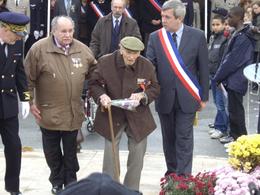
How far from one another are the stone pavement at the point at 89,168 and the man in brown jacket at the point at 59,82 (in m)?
0.66

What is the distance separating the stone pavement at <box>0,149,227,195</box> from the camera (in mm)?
6824

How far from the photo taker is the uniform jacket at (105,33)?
9.47 meters

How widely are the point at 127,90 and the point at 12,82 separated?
106cm

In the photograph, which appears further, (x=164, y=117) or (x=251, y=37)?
(x=251, y=37)

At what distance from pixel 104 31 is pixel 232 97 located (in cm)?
228

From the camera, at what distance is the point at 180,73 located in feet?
21.4

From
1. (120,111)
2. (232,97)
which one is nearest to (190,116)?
(120,111)

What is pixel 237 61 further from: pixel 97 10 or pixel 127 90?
pixel 97 10

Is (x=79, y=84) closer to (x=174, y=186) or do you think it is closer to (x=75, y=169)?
(x=75, y=169)

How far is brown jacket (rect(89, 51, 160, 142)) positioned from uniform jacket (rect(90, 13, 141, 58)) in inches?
131

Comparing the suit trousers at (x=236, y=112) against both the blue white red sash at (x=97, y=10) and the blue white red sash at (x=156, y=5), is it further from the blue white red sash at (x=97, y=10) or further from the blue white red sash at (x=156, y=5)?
the blue white red sash at (x=156, y=5)

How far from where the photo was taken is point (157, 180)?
7.10 m

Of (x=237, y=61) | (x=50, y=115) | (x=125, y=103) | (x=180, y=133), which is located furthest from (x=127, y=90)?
(x=237, y=61)

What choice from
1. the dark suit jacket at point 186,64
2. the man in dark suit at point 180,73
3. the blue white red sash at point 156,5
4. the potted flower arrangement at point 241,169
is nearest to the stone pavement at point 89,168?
the man in dark suit at point 180,73
